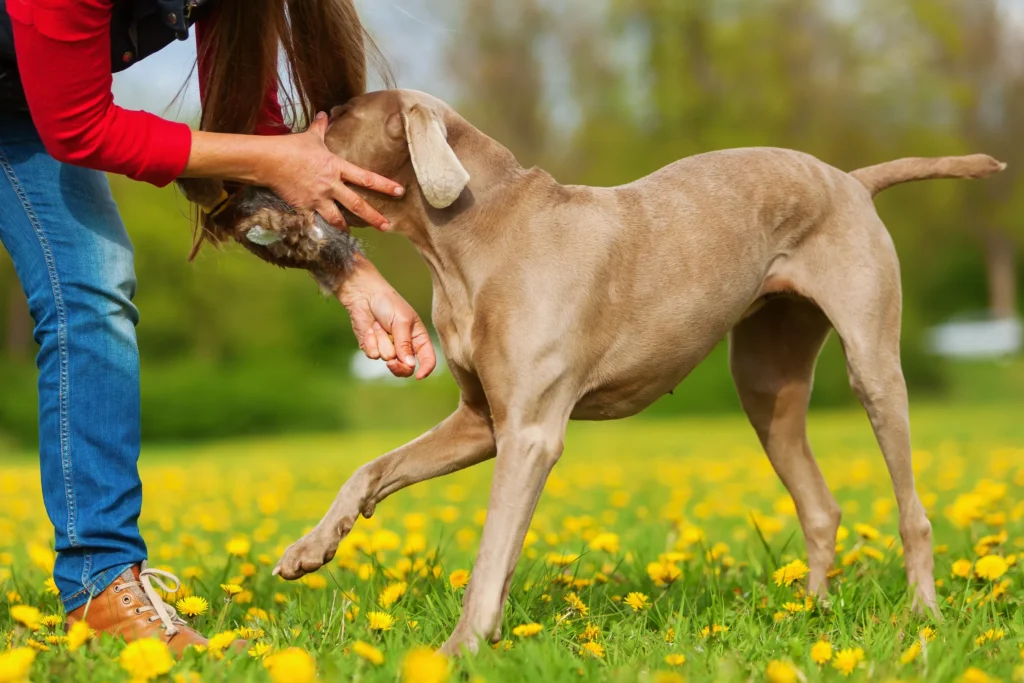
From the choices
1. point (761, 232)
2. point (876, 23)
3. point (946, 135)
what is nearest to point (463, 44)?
point (876, 23)

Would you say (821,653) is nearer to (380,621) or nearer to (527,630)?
→ (527,630)

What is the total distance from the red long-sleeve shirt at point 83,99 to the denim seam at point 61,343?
34 cm

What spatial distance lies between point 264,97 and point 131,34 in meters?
0.50

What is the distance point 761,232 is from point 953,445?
7791mm

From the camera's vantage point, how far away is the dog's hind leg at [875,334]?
3361 mm

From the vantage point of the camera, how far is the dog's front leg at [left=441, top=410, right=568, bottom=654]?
2.59 metres

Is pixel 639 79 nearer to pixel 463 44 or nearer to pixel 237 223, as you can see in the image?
pixel 463 44

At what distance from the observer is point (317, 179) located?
9.57ft

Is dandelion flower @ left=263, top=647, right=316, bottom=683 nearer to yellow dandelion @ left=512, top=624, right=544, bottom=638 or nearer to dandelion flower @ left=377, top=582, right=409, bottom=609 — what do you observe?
yellow dandelion @ left=512, top=624, right=544, bottom=638

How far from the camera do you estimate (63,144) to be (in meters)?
2.59

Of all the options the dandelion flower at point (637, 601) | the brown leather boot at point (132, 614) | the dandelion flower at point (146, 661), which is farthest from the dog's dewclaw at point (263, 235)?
the dandelion flower at point (637, 601)

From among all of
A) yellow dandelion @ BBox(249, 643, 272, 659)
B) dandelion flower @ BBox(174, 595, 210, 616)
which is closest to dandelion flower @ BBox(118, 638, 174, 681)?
yellow dandelion @ BBox(249, 643, 272, 659)

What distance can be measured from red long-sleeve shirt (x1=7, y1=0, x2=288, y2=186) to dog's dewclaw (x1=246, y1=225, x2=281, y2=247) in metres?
0.33

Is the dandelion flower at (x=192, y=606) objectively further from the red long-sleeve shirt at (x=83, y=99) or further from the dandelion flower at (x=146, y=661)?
the red long-sleeve shirt at (x=83, y=99)
